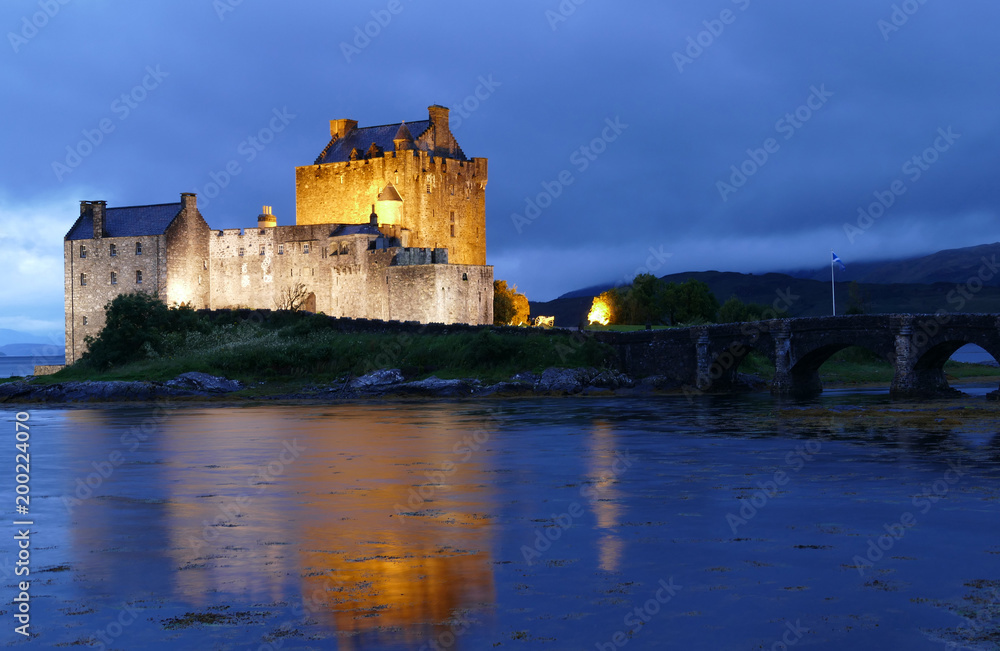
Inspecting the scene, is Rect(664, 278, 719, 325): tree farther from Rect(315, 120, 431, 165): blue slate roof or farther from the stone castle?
Rect(315, 120, 431, 165): blue slate roof

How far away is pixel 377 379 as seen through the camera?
55.6 m

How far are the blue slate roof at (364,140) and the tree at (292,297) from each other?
12.2 metres

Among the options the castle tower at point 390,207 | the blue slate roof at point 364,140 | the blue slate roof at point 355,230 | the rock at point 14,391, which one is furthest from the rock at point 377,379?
the blue slate roof at point 364,140

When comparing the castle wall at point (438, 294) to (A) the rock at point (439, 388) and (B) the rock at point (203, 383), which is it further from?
(B) the rock at point (203, 383)

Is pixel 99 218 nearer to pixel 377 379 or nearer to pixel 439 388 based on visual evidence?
pixel 377 379

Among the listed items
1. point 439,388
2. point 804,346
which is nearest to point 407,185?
point 439,388

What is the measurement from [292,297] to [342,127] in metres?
17.4

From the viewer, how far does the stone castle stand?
6544 cm

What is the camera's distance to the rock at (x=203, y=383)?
181ft

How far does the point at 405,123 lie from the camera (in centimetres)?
7700

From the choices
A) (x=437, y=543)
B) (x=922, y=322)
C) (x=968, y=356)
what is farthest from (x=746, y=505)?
(x=968, y=356)

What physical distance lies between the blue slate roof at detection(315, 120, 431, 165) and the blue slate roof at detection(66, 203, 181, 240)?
1291 cm

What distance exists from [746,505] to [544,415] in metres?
23.9

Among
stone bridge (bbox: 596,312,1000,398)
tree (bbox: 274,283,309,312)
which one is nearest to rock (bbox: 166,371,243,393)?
tree (bbox: 274,283,309,312)
